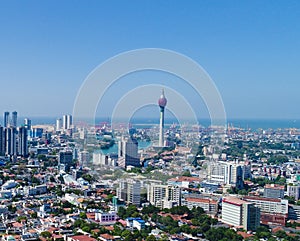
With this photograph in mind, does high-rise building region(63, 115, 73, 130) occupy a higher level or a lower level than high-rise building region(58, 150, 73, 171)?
higher

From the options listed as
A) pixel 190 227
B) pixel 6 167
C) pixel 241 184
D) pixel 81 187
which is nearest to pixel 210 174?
pixel 241 184

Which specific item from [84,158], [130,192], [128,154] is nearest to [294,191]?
[130,192]

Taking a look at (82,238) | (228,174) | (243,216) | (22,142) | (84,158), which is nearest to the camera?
(82,238)

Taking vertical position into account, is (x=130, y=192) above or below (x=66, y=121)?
below

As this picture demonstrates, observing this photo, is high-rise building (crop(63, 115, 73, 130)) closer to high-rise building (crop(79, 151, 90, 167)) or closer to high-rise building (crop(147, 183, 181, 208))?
high-rise building (crop(79, 151, 90, 167))

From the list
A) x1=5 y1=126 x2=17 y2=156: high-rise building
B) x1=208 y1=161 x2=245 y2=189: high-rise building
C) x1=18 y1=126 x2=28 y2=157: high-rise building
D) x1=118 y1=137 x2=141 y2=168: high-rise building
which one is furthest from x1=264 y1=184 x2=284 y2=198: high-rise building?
x1=5 y1=126 x2=17 y2=156: high-rise building

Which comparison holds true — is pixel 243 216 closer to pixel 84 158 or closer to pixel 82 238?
pixel 82 238
